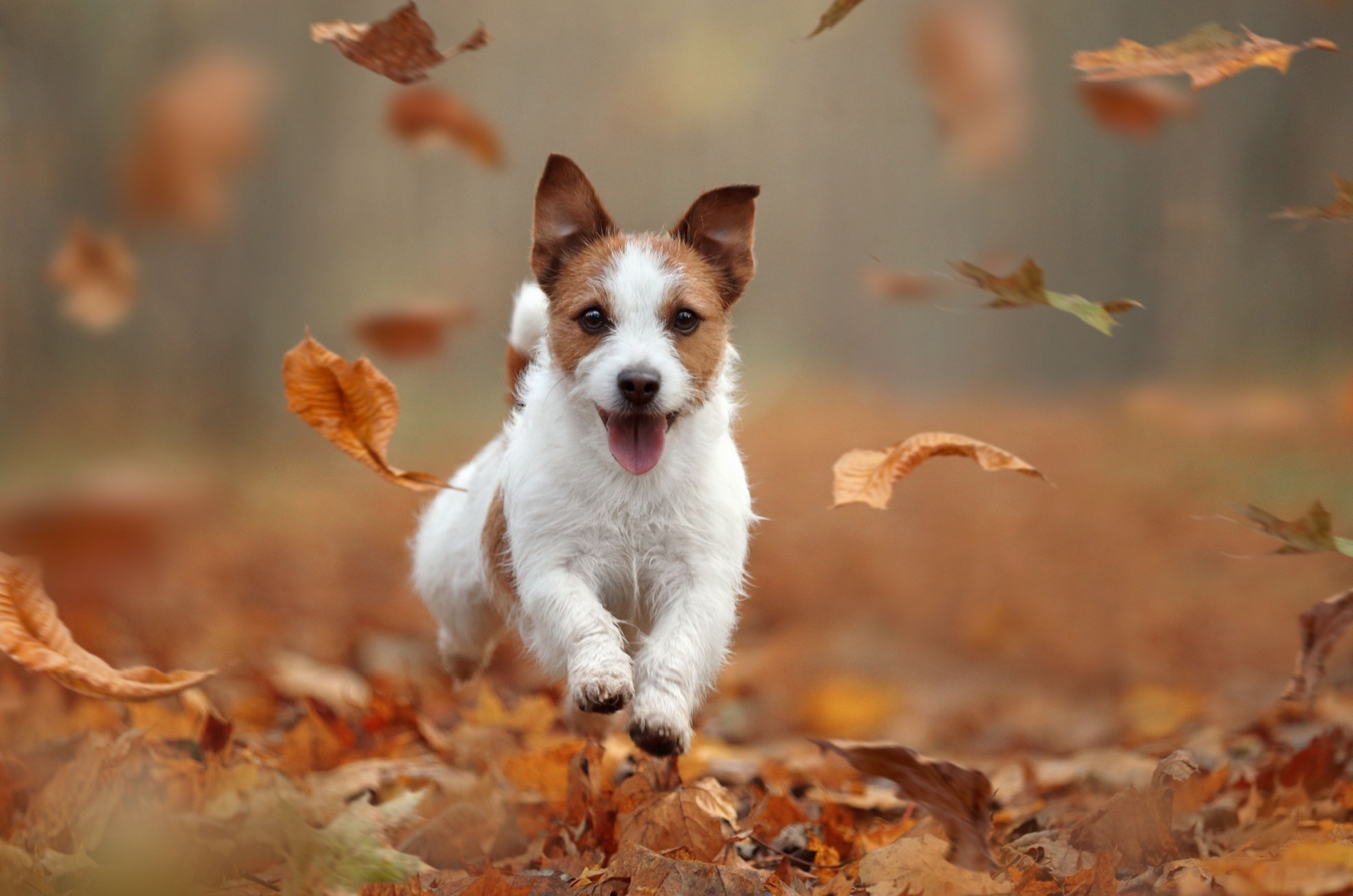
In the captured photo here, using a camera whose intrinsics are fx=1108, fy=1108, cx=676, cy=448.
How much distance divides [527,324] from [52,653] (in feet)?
6.13

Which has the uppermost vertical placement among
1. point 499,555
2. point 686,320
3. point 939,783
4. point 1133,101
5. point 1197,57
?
point 1197,57

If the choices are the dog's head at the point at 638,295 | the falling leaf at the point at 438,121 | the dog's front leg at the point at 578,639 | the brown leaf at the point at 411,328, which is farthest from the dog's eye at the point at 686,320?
the brown leaf at the point at 411,328

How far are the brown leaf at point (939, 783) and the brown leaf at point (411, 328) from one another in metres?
5.73

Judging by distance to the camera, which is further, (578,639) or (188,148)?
(188,148)

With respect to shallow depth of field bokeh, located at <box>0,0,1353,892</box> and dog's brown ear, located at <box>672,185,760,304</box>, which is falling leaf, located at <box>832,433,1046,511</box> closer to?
dog's brown ear, located at <box>672,185,760,304</box>

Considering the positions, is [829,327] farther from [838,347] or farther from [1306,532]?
[1306,532]

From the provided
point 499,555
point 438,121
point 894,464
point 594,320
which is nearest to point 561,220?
point 594,320

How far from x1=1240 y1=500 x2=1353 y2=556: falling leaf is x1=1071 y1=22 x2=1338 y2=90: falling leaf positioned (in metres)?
0.93

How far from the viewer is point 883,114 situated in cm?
1032

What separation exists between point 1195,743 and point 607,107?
693 centimetres

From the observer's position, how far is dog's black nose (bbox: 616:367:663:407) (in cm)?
291

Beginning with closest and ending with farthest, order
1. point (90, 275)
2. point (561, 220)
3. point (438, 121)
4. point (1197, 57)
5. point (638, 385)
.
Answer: point (1197, 57) < point (638, 385) < point (561, 220) < point (438, 121) < point (90, 275)

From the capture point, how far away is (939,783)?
2305 millimetres

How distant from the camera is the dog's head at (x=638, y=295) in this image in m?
3.00
